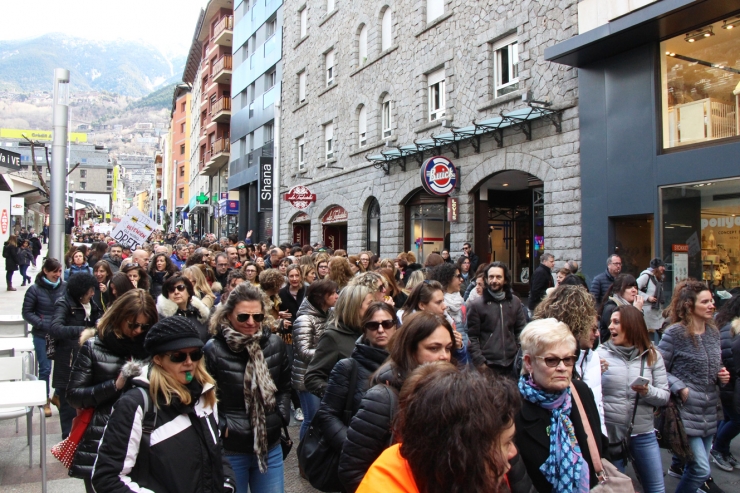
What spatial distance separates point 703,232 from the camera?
10.3 m

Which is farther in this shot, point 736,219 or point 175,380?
point 736,219

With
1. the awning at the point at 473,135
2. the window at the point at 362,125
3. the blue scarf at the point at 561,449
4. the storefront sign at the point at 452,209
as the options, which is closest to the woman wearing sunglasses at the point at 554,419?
the blue scarf at the point at 561,449

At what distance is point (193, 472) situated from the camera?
2566 millimetres

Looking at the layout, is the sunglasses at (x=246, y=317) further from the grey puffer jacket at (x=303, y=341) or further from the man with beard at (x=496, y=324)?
the man with beard at (x=496, y=324)

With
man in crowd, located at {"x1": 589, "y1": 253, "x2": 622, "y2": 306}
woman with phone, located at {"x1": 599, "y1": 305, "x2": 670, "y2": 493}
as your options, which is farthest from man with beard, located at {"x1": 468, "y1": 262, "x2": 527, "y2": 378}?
man in crowd, located at {"x1": 589, "y1": 253, "x2": 622, "y2": 306}

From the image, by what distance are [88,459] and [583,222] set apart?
36.0ft

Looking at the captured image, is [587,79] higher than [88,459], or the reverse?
[587,79]

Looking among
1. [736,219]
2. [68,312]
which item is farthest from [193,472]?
[736,219]

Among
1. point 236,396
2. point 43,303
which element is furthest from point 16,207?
point 236,396

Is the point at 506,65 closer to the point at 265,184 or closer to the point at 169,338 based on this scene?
the point at 169,338

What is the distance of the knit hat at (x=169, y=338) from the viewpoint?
2680 millimetres

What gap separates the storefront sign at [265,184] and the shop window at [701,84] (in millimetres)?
21201

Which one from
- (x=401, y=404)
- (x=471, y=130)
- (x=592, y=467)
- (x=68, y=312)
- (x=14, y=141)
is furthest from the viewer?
(x=14, y=141)

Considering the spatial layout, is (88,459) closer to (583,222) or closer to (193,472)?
(193,472)
